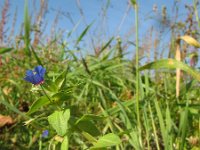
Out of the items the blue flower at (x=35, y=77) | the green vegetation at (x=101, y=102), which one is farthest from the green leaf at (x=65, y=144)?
the blue flower at (x=35, y=77)

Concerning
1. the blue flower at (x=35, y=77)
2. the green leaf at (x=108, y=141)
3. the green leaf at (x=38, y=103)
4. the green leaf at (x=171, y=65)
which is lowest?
the green leaf at (x=108, y=141)

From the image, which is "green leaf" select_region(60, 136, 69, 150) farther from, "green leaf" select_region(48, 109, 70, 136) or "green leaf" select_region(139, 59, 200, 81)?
"green leaf" select_region(139, 59, 200, 81)

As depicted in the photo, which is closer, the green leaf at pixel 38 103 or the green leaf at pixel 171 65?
the green leaf at pixel 38 103

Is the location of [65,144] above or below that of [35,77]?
below

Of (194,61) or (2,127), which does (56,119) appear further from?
(194,61)

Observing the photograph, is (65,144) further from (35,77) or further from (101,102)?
(101,102)

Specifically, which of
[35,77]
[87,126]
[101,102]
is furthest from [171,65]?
[101,102]

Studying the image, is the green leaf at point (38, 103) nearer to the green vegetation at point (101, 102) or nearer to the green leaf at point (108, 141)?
the green vegetation at point (101, 102)

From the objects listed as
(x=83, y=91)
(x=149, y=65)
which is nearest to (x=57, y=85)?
(x=149, y=65)
